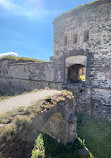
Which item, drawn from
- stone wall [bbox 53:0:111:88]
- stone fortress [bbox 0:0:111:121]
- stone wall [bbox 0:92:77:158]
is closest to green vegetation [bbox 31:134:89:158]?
stone wall [bbox 0:92:77:158]

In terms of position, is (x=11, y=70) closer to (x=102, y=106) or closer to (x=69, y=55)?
(x=69, y=55)

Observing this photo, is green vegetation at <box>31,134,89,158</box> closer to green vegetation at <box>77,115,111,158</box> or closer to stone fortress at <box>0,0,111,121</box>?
green vegetation at <box>77,115,111,158</box>

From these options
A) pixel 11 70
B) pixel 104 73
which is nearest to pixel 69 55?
pixel 104 73

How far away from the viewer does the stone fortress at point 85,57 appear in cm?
767

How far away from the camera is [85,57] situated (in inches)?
334

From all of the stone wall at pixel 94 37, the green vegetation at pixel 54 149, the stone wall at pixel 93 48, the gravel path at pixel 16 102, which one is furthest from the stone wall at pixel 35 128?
the stone wall at pixel 94 37

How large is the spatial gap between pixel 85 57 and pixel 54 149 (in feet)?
22.3

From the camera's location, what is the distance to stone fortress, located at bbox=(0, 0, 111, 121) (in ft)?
25.2

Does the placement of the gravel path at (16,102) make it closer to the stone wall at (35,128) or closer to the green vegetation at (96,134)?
the stone wall at (35,128)

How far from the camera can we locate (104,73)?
7.80 meters

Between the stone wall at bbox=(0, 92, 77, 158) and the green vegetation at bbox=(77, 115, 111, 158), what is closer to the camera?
the stone wall at bbox=(0, 92, 77, 158)

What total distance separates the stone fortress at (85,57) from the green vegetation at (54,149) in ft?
12.2

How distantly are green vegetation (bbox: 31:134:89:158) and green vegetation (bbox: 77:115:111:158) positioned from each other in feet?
2.83

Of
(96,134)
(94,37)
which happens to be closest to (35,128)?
(96,134)
